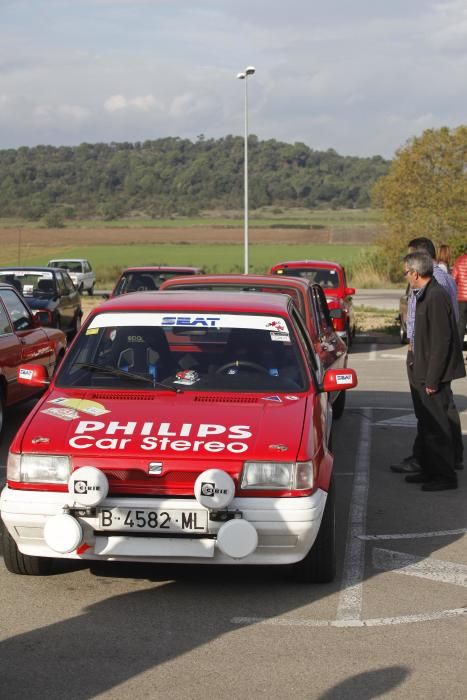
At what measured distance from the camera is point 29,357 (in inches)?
452

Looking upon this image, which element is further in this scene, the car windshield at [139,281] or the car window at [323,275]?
the car window at [323,275]

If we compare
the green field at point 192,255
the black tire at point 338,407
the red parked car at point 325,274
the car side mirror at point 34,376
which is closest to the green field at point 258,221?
the green field at point 192,255

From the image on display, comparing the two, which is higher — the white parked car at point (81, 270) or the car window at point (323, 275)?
the car window at point (323, 275)

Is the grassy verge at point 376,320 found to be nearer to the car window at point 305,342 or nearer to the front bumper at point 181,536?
the car window at point 305,342

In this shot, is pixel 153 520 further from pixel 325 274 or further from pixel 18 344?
pixel 325 274

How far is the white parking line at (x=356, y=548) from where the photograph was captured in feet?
18.8

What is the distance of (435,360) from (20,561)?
12.7 ft

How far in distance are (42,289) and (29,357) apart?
35.3ft

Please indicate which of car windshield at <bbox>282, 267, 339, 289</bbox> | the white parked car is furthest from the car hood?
the white parked car

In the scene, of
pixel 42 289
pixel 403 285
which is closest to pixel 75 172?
pixel 403 285

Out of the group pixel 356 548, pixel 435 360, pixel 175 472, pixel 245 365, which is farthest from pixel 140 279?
pixel 175 472

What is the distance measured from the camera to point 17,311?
11922mm

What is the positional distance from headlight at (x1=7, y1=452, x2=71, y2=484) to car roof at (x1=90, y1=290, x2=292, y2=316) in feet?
5.34

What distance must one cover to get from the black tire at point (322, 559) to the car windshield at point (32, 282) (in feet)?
53.4
